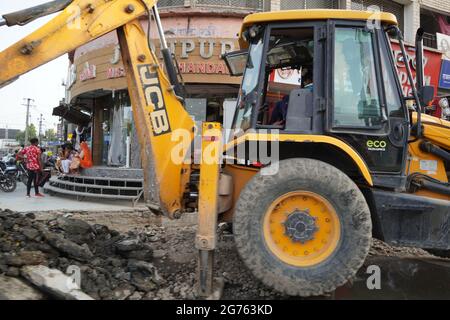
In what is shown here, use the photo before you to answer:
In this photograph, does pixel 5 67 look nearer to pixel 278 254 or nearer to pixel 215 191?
pixel 215 191

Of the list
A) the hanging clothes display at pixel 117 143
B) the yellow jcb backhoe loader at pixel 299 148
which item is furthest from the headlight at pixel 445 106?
the hanging clothes display at pixel 117 143

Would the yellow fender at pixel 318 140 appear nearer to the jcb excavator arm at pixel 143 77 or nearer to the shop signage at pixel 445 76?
the jcb excavator arm at pixel 143 77

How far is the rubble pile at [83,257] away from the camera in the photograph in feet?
12.0

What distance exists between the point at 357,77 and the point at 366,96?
0.21m

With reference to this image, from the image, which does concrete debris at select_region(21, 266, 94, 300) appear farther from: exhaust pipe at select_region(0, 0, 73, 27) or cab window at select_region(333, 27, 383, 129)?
cab window at select_region(333, 27, 383, 129)

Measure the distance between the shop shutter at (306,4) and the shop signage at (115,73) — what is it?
16.6 ft

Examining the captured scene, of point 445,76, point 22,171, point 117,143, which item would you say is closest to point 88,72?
point 117,143

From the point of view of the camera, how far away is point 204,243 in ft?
11.8

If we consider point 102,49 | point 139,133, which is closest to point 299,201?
point 139,133

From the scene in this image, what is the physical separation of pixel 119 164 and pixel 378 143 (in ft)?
33.6

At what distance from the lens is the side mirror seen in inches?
146

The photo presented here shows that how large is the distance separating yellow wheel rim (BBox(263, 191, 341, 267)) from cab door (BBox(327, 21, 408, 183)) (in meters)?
0.72

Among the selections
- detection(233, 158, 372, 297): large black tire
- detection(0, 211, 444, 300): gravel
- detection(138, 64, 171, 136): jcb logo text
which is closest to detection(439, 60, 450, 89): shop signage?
detection(0, 211, 444, 300): gravel

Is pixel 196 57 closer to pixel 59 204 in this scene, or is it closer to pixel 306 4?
pixel 306 4
